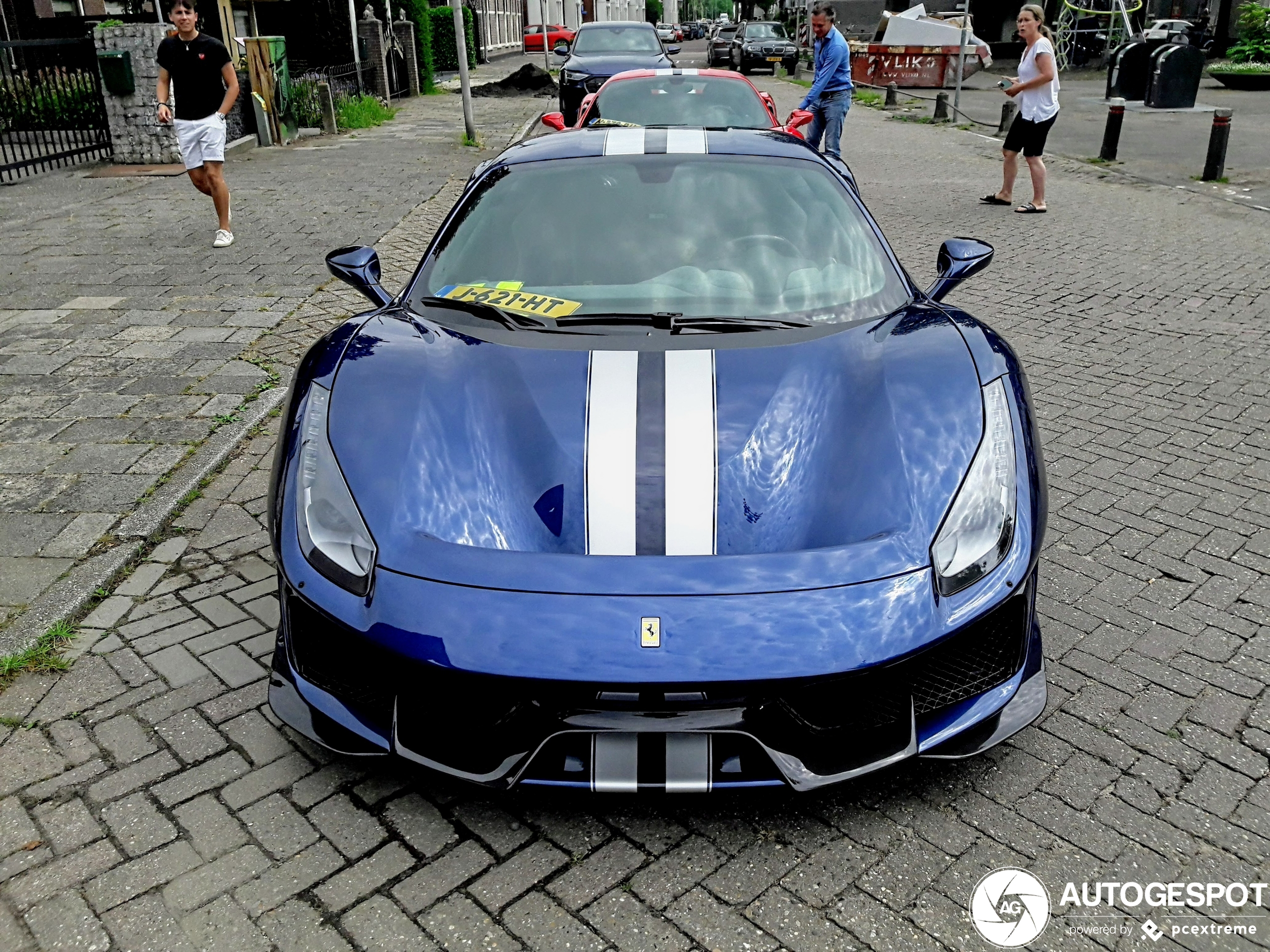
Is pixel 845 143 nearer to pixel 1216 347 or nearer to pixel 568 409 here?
pixel 1216 347

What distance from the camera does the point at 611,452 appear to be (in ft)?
8.57

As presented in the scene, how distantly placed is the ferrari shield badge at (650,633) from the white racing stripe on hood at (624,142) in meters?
2.16

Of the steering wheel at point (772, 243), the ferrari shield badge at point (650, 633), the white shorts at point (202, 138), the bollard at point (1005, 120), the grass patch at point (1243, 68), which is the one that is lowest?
the bollard at point (1005, 120)

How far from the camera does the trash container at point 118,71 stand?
37.7ft

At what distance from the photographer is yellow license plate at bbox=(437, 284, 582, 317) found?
317cm

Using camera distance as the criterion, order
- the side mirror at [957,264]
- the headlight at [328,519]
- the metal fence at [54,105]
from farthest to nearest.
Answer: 1. the metal fence at [54,105]
2. the side mirror at [957,264]
3. the headlight at [328,519]

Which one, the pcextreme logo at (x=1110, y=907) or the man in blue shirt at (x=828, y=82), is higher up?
the man in blue shirt at (x=828, y=82)

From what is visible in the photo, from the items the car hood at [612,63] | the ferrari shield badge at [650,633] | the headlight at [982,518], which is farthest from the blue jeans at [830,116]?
the ferrari shield badge at [650,633]

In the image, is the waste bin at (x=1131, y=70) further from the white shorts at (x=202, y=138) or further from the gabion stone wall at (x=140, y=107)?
the white shorts at (x=202, y=138)

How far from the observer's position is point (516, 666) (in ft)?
7.00

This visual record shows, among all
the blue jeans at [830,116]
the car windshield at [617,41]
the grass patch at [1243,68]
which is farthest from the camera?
the grass patch at [1243,68]

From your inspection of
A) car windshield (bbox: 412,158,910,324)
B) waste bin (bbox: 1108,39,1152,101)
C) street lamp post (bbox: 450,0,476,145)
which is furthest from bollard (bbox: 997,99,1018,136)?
car windshield (bbox: 412,158,910,324)

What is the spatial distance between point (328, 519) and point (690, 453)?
2.97 feet

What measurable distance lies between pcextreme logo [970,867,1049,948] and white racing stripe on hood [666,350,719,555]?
3.06 feet
